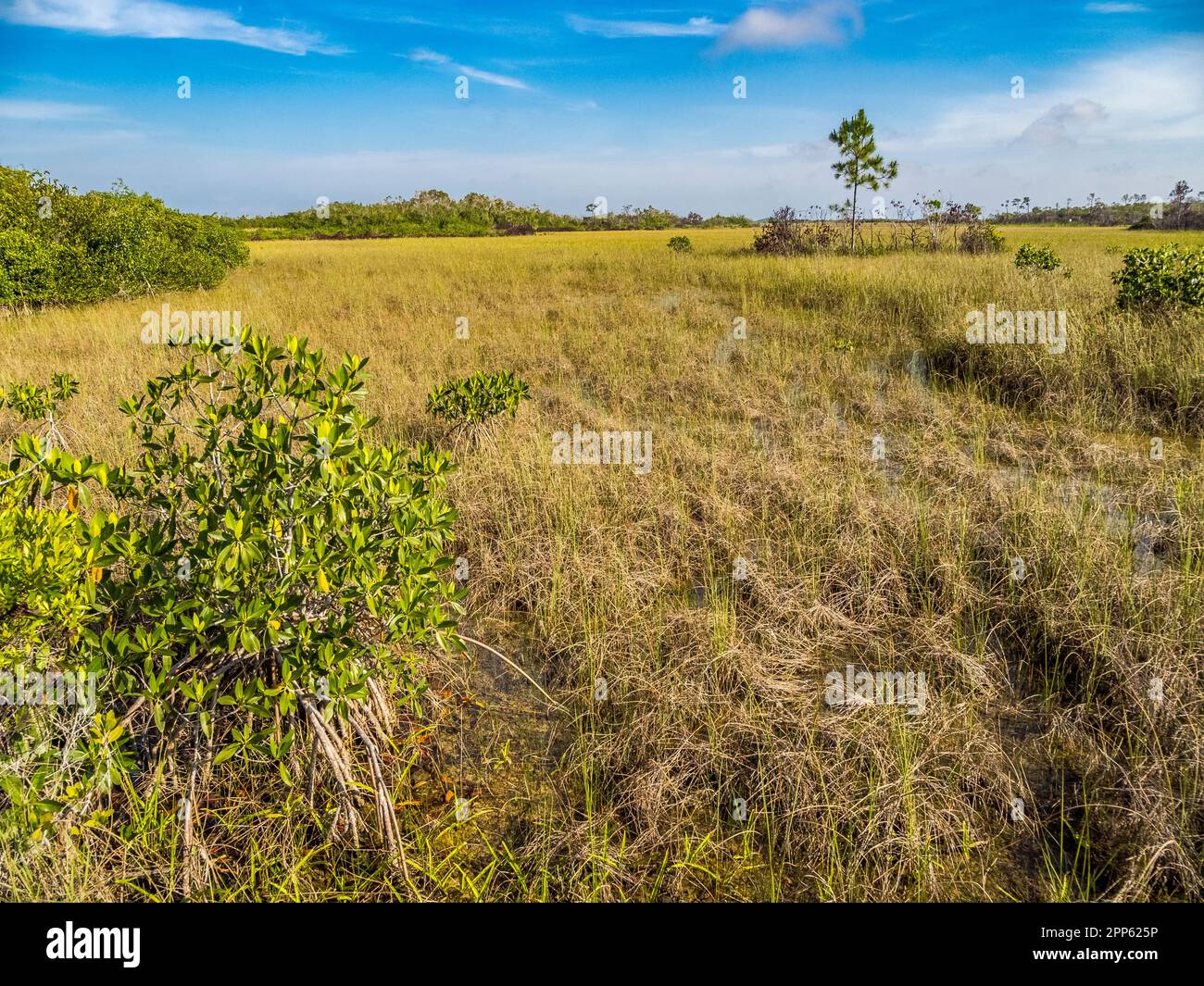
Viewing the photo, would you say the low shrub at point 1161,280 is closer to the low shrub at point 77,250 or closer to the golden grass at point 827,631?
the golden grass at point 827,631

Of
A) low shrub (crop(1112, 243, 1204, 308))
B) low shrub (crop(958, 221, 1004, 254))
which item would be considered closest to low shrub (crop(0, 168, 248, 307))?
low shrub (crop(1112, 243, 1204, 308))

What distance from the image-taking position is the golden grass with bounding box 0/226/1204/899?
228 centimetres

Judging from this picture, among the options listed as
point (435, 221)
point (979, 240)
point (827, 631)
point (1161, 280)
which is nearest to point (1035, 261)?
point (1161, 280)

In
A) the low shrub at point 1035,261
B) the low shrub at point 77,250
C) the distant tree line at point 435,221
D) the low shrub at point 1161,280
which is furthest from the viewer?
the distant tree line at point 435,221

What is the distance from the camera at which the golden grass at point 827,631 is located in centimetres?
228

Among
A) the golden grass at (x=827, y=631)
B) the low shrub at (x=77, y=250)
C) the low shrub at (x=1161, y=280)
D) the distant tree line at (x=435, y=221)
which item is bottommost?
the golden grass at (x=827, y=631)

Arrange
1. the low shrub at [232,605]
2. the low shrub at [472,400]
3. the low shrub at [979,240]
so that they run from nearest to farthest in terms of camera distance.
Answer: the low shrub at [232,605] < the low shrub at [472,400] < the low shrub at [979,240]

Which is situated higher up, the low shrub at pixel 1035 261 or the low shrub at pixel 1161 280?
the low shrub at pixel 1035 261

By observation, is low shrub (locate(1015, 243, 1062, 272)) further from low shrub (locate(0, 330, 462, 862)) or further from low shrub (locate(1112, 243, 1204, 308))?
low shrub (locate(0, 330, 462, 862))

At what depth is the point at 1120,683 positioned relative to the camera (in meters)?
2.89

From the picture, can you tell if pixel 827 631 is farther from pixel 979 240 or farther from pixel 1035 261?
pixel 979 240

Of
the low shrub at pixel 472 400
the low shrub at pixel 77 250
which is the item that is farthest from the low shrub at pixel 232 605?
the low shrub at pixel 77 250

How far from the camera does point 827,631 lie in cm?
347
